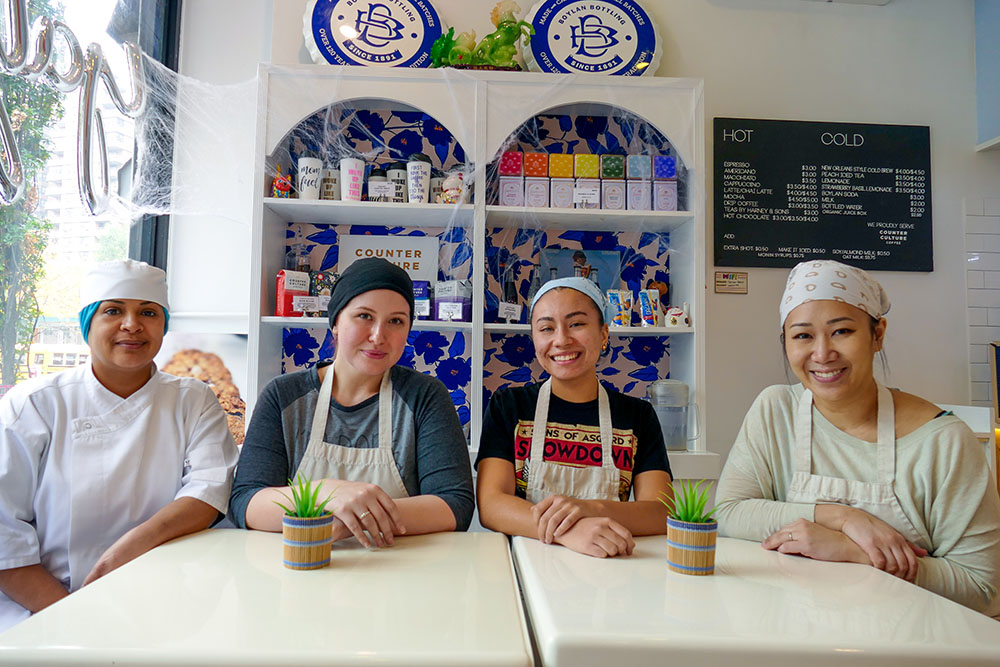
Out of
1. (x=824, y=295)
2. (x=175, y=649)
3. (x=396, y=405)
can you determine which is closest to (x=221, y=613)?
(x=175, y=649)

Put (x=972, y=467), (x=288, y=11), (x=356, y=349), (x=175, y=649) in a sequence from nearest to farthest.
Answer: (x=175, y=649) < (x=972, y=467) < (x=356, y=349) < (x=288, y=11)

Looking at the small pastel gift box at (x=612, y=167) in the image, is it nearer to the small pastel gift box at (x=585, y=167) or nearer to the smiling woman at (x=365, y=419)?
the small pastel gift box at (x=585, y=167)

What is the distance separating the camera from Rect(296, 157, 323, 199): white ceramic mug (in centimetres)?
266

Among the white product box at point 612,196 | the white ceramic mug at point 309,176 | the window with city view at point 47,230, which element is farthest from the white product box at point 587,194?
the window with city view at point 47,230

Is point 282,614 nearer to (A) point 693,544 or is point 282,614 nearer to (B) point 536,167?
(A) point 693,544

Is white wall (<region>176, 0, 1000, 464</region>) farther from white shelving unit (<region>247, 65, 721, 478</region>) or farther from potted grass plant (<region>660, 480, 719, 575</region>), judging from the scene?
potted grass plant (<region>660, 480, 719, 575</region>)

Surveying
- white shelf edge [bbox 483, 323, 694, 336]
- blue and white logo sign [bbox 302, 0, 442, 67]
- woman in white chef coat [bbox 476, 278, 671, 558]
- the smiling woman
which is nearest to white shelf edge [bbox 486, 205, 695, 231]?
white shelf edge [bbox 483, 323, 694, 336]

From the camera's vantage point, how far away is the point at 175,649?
0.80 metres

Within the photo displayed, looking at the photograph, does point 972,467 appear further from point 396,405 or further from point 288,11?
point 288,11

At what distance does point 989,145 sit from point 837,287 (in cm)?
215

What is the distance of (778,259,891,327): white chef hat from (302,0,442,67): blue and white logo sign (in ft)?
5.98

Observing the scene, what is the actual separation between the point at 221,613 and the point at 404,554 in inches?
15.0

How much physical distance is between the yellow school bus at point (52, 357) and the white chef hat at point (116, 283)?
676mm

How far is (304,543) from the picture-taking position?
1.11m
